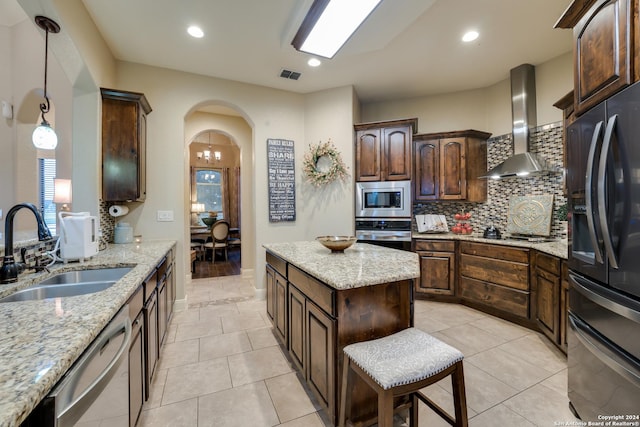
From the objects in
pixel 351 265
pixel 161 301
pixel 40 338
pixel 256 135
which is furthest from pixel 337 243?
pixel 256 135

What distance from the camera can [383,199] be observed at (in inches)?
148

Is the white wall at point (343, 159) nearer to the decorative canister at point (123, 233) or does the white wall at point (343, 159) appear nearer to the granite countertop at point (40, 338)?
the decorative canister at point (123, 233)

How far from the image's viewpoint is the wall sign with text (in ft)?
12.6

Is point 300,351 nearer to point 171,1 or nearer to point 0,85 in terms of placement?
point 171,1

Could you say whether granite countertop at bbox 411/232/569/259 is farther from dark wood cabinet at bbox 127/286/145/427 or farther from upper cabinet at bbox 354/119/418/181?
dark wood cabinet at bbox 127/286/145/427

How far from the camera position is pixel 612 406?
1265 mm

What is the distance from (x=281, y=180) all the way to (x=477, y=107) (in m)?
3.09

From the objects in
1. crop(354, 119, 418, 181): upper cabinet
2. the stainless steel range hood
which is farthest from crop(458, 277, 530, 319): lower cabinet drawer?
crop(354, 119, 418, 181): upper cabinet

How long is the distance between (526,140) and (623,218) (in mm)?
2641

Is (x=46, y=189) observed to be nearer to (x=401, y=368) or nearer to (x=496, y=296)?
(x=401, y=368)

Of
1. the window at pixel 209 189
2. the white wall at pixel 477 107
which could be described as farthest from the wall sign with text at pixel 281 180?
the window at pixel 209 189

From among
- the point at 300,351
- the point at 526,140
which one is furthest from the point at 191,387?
the point at 526,140

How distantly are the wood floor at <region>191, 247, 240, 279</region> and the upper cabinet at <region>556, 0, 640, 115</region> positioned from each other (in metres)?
5.22

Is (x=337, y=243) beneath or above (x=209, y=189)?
beneath
